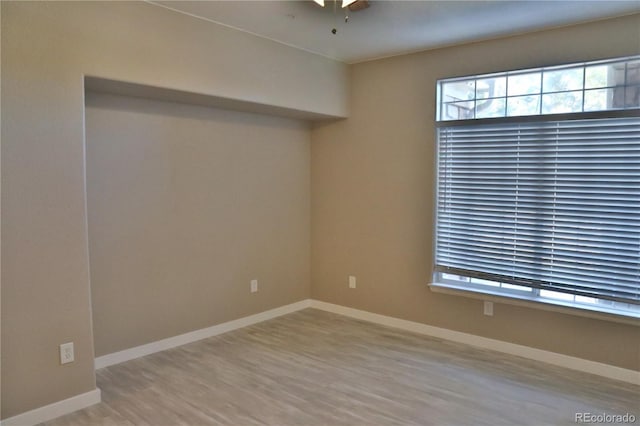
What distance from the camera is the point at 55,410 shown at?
8.95ft

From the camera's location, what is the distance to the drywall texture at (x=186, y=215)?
11.2ft

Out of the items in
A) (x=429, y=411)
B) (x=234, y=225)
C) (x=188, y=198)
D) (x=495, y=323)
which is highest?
(x=188, y=198)

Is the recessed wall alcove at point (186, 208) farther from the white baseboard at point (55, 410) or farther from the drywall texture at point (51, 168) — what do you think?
the white baseboard at point (55, 410)

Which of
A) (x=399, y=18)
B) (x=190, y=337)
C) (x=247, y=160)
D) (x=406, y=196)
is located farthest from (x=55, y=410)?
(x=399, y=18)

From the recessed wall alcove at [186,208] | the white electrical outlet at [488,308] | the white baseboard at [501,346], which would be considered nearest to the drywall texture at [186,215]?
the recessed wall alcove at [186,208]

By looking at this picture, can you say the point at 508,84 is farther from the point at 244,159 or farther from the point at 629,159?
the point at 244,159

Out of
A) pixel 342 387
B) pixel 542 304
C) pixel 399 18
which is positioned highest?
pixel 399 18

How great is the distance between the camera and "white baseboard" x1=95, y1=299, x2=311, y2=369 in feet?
11.4

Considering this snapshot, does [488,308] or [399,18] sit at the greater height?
[399,18]

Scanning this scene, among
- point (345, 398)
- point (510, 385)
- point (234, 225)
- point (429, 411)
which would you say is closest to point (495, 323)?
point (510, 385)

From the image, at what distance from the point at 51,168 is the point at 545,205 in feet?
11.3

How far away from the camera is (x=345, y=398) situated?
2973 millimetres

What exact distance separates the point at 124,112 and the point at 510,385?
3478 millimetres

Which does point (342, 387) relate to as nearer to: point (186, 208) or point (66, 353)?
point (66, 353)
